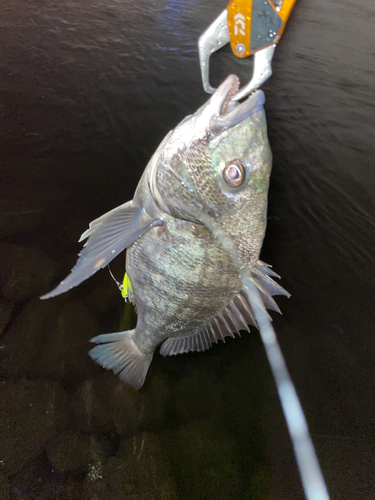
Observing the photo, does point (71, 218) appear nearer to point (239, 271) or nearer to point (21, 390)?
point (21, 390)

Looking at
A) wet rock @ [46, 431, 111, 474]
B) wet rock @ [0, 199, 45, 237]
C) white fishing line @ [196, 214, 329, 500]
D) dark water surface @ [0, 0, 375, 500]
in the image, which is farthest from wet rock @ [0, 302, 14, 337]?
white fishing line @ [196, 214, 329, 500]

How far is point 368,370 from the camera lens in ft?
5.47

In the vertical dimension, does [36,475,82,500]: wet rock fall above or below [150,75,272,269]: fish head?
below

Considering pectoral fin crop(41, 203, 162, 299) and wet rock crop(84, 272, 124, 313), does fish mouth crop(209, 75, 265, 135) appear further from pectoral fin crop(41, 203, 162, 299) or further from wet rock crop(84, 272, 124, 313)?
wet rock crop(84, 272, 124, 313)

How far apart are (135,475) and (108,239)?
1244 mm

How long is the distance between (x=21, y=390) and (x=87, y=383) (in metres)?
0.32

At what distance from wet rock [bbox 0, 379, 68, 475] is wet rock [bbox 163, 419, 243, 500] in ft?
1.97

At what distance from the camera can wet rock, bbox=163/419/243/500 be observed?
50.9 inches

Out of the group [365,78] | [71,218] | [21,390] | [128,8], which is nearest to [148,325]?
[21,390]

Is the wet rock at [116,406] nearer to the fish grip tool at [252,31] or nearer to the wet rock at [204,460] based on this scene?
the wet rock at [204,460]

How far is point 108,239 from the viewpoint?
0.91 metres

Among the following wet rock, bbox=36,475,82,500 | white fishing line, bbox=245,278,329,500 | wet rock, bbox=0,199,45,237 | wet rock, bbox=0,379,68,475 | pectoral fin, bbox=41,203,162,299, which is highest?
pectoral fin, bbox=41,203,162,299

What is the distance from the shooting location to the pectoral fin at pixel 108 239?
812 mm

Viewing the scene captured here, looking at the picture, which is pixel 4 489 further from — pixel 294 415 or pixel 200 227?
pixel 294 415
